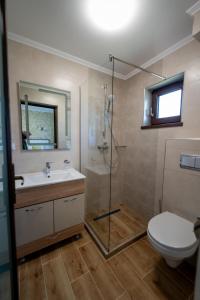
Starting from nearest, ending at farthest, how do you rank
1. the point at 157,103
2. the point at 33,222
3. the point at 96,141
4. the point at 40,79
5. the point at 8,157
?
1. the point at 8,157
2. the point at 33,222
3. the point at 40,79
4. the point at 157,103
5. the point at 96,141

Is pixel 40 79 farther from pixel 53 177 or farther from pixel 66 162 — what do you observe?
pixel 53 177

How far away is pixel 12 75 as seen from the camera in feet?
5.01

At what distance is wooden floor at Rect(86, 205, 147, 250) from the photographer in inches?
66.1

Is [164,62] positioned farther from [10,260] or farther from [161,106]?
[10,260]

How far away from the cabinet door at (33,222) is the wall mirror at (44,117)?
2.39ft

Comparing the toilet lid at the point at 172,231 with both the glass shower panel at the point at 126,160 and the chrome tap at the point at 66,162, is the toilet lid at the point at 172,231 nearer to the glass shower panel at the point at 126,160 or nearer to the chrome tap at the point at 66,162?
the glass shower panel at the point at 126,160

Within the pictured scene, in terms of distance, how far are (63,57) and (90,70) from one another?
0.43 meters

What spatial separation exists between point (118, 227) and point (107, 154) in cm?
111

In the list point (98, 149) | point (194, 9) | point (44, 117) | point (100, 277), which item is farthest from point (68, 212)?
point (194, 9)

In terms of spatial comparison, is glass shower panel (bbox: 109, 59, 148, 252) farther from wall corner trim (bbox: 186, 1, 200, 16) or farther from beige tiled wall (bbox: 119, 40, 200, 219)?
wall corner trim (bbox: 186, 1, 200, 16)

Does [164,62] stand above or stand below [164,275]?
above

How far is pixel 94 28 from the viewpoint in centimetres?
140

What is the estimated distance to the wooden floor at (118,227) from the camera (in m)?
1.68

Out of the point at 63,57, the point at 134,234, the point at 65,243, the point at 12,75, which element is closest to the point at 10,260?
the point at 65,243
